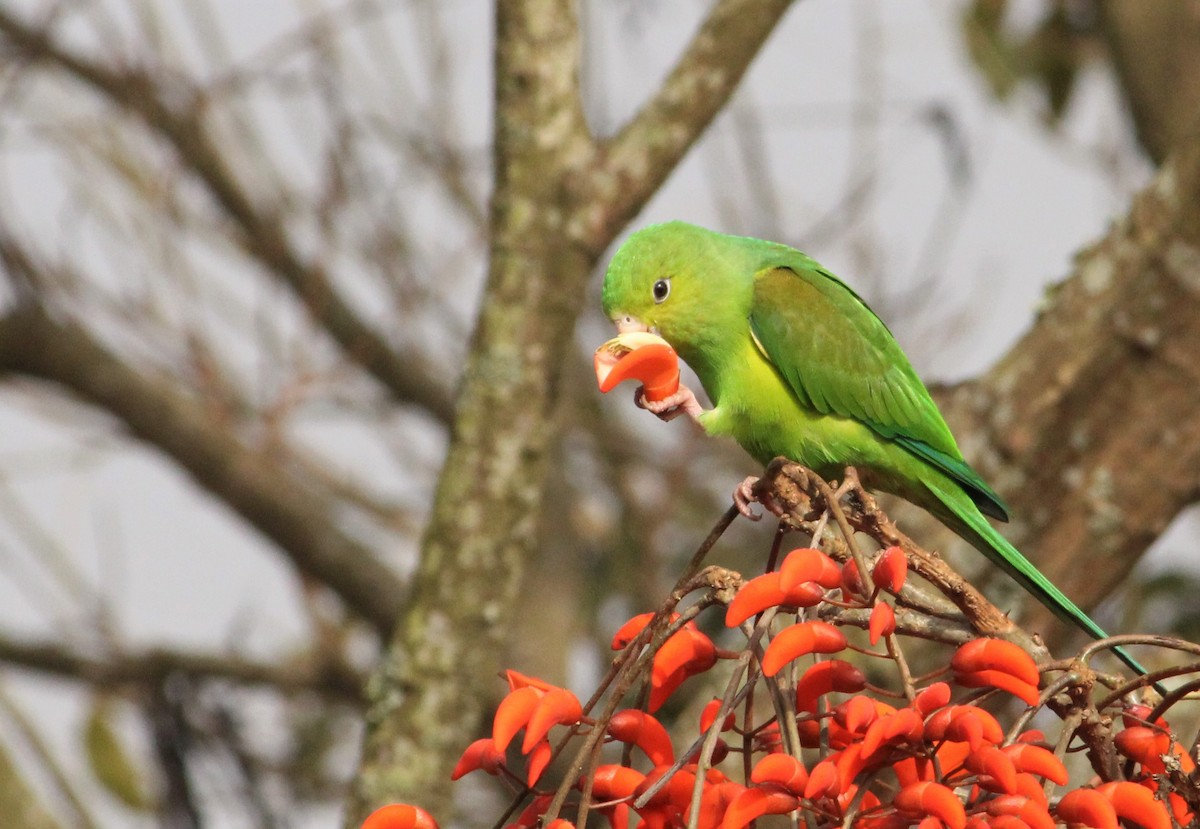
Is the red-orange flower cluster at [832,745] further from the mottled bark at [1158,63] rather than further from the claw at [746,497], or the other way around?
the mottled bark at [1158,63]

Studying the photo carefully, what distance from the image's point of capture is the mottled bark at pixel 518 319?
3344mm

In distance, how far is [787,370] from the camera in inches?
139

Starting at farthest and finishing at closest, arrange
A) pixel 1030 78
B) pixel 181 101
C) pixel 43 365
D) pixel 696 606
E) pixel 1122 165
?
1. pixel 1122 165
2. pixel 1030 78
3. pixel 181 101
4. pixel 43 365
5. pixel 696 606

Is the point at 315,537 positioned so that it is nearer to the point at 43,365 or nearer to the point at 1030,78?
the point at 43,365

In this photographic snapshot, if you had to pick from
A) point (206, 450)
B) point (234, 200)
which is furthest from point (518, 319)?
point (234, 200)

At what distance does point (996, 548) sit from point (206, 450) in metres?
3.14

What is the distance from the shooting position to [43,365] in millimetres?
5094

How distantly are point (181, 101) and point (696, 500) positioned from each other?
10.8 ft

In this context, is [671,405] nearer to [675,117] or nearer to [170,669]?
[675,117]

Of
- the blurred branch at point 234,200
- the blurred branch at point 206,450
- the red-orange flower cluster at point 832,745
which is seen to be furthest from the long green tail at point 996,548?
the blurred branch at point 234,200

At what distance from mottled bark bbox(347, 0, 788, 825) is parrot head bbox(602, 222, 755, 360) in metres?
0.08

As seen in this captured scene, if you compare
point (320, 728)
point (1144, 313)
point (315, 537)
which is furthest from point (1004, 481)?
point (320, 728)

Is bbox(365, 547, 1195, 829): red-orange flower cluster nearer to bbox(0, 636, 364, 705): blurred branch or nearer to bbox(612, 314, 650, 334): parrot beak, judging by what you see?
bbox(612, 314, 650, 334): parrot beak

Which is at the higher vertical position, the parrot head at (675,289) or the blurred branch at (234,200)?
the blurred branch at (234,200)
